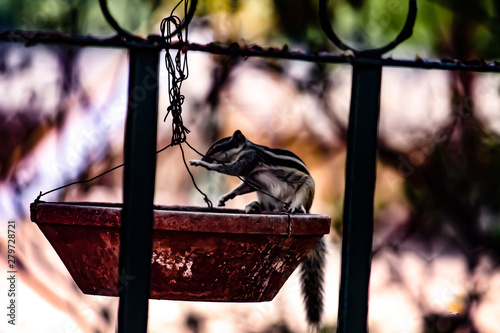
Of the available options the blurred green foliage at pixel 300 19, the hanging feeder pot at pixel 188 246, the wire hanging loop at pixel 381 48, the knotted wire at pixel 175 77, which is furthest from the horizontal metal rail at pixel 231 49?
the blurred green foliage at pixel 300 19

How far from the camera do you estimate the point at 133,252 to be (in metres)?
1.05

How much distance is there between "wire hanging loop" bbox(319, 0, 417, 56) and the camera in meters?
1.10

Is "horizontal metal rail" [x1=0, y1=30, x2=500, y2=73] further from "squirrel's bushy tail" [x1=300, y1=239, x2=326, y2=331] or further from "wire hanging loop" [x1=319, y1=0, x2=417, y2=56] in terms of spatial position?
"squirrel's bushy tail" [x1=300, y1=239, x2=326, y2=331]

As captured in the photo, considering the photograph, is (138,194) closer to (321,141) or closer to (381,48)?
(381,48)

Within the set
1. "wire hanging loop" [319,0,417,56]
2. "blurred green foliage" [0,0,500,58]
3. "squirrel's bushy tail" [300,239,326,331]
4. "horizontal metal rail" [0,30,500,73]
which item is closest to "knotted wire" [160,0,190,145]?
"horizontal metal rail" [0,30,500,73]

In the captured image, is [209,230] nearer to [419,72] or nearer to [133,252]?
[133,252]

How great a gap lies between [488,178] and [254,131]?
3.97 feet

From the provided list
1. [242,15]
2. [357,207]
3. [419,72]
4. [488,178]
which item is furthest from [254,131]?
[357,207]

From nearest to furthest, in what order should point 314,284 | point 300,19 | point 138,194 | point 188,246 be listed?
1. point 138,194
2. point 188,246
3. point 314,284
4. point 300,19

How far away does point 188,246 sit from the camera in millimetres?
1333

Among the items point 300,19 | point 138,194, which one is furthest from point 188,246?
point 300,19

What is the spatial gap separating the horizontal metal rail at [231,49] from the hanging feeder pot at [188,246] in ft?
1.08

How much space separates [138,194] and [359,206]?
35 cm

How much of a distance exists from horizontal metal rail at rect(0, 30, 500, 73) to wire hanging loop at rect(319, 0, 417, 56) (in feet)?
0.05
